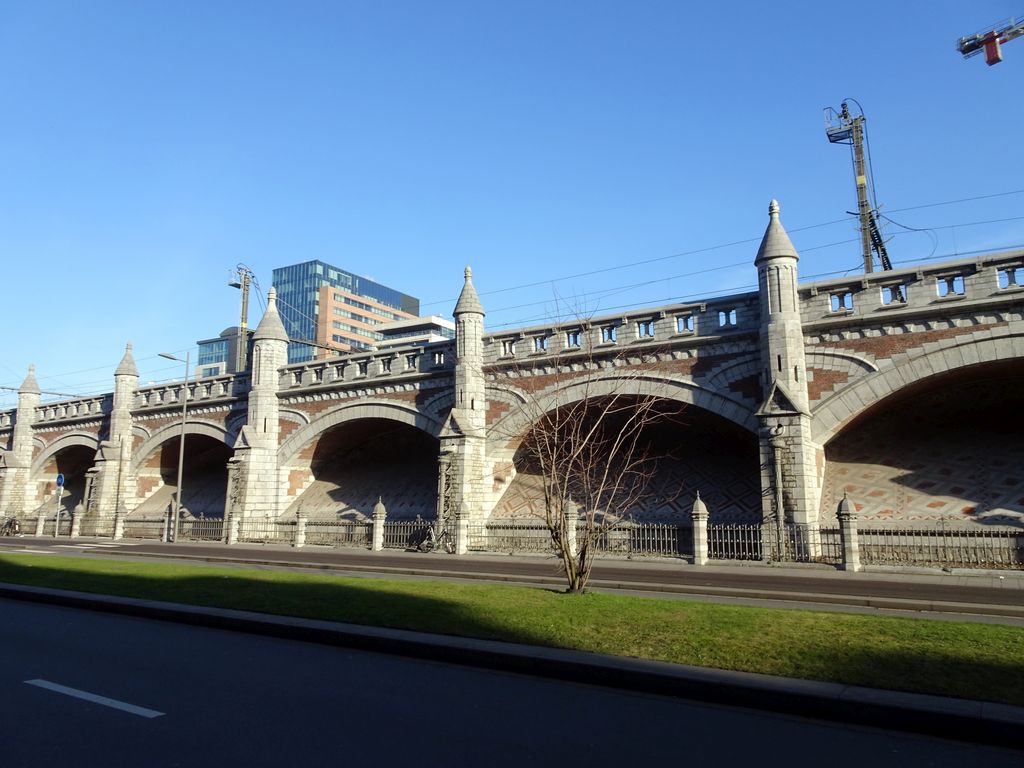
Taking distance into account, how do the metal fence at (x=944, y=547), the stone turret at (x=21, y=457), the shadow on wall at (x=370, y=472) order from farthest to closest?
the stone turret at (x=21, y=457) → the shadow on wall at (x=370, y=472) → the metal fence at (x=944, y=547)

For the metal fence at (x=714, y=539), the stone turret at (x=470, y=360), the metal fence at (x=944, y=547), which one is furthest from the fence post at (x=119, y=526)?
the metal fence at (x=944, y=547)

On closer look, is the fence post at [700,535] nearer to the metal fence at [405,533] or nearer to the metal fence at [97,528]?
the metal fence at [405,533]

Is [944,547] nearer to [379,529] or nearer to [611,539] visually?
[611,539]

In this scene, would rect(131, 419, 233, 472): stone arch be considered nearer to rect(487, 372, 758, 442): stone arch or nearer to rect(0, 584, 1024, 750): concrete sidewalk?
rect(487, 372, 758, 442): stone arch

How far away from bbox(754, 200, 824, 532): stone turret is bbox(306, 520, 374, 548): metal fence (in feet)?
44.6

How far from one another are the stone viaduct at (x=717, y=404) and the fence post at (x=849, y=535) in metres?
1.70

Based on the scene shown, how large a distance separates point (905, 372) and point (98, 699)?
18448 mm

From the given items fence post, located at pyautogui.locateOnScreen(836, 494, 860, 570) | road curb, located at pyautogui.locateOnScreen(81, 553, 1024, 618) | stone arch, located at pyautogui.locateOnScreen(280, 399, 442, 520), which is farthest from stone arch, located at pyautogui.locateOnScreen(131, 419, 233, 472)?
fence post, located at pyautogui.locateOnScreen(836, 494, 860, 570)

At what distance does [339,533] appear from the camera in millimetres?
27547

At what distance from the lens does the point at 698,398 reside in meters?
21.9

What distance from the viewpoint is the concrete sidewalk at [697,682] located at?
5.27m

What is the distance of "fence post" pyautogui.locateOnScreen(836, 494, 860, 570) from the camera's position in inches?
662

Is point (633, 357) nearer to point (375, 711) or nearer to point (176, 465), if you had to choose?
point (375, 711)

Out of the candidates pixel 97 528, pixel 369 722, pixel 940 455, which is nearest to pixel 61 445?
pixel 97 528
